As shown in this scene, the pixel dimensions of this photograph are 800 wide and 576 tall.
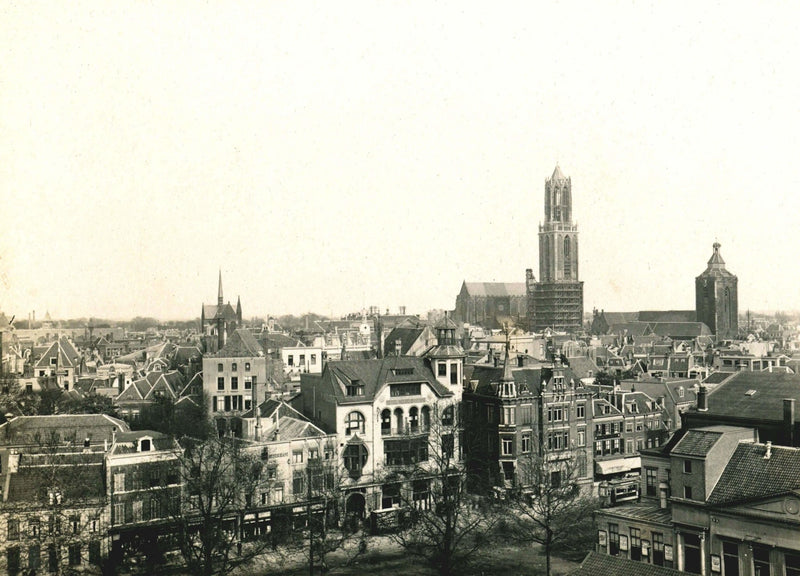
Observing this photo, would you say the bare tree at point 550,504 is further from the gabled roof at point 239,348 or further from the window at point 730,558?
the gabled roof at point 239,348

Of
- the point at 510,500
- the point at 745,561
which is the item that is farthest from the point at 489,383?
the point at 745,561

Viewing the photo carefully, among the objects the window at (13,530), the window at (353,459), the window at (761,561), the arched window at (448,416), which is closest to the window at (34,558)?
the window at (13,530)

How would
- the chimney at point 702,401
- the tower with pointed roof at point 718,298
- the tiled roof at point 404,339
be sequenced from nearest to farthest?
the chimney at point 702,401 < the tiled roof at point 404,339 < the tower with pointed roof at point 718,298

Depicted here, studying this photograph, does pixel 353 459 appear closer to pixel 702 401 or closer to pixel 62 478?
pixel 62 478

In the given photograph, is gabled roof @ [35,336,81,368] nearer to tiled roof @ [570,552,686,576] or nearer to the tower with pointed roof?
tiled roof @ [570,552,686,576]

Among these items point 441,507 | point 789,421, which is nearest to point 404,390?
point 441,507

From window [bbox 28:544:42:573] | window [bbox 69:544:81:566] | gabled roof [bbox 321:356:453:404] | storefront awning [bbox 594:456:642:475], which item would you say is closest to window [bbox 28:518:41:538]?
window [bbox 28:544:42:573]

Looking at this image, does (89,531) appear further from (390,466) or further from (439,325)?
(439,325)
